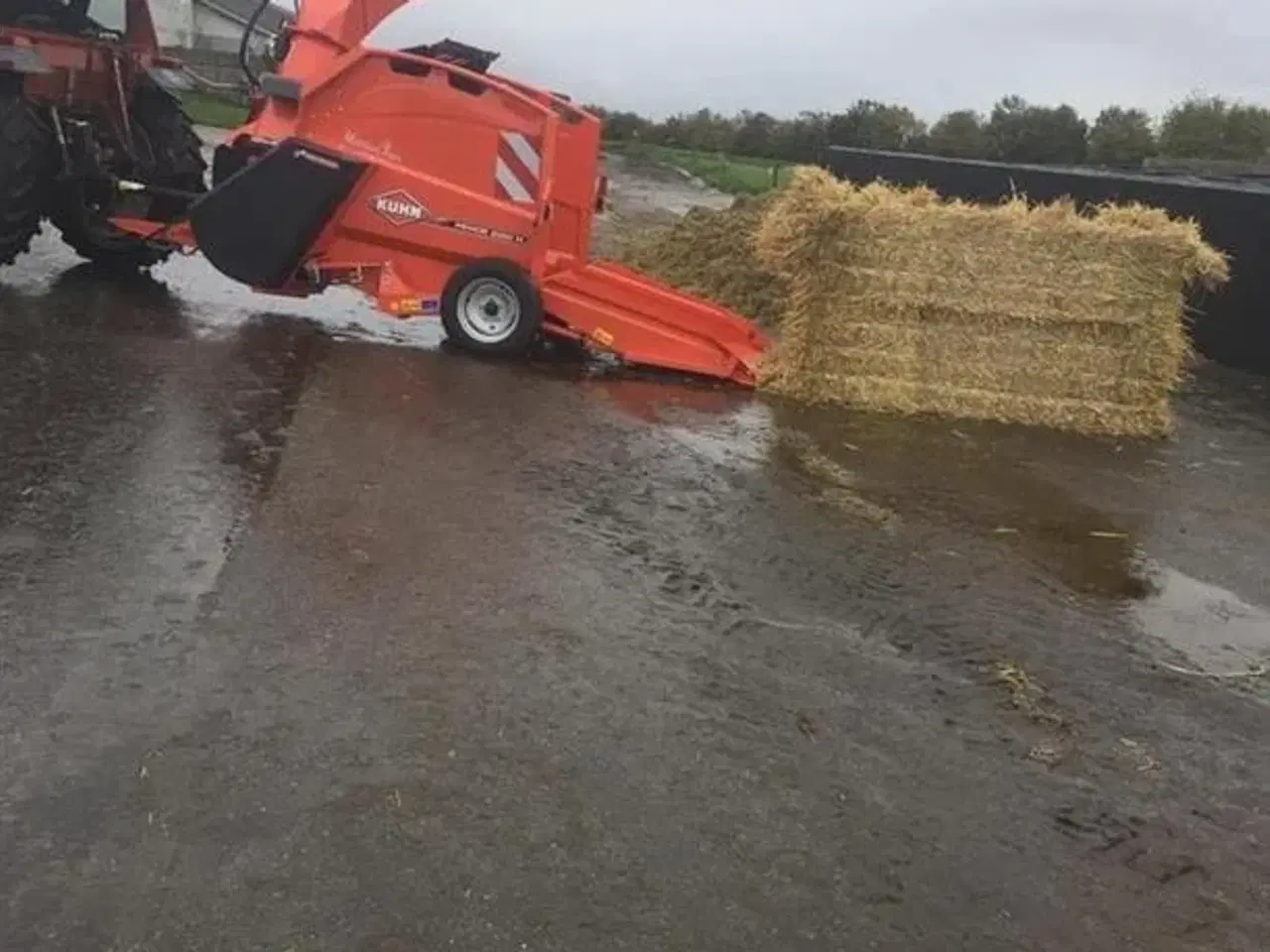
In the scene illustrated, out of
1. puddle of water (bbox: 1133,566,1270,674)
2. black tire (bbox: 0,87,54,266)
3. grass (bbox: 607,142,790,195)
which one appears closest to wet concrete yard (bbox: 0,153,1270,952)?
puddle of water (bbox: 1133,566,1270,674)

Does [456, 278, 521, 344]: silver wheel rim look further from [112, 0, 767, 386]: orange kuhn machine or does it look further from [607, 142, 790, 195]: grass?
[607, 142, 790, 195]: grass

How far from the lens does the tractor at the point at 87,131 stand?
32.4ft

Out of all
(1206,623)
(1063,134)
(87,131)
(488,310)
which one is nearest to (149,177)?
(87,131)

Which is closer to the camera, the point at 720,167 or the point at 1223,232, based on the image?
the point at 1223,232

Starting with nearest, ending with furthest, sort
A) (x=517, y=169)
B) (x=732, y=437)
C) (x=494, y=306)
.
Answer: (x=732, y=437) < (x=517, y=169) < (x=494, y=306)

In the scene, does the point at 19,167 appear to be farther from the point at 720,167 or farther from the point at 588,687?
the point at 720,167

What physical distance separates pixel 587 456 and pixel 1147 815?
12.3 feet

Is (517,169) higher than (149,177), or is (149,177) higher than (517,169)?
(517,169)

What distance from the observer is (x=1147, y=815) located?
387cm

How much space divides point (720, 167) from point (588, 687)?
34.1m

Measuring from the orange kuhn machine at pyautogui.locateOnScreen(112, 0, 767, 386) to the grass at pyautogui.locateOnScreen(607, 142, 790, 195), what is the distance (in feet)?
63.1

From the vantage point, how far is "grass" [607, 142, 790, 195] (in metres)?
32.3

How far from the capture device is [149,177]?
11.3m

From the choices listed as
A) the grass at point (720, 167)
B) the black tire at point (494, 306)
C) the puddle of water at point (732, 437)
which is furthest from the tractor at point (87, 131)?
the grass at point (720, 167)
